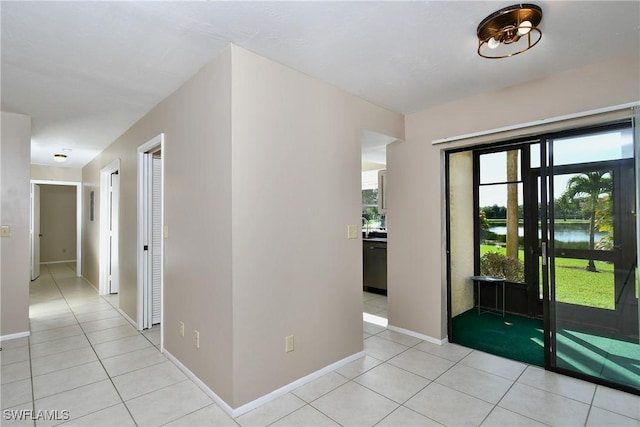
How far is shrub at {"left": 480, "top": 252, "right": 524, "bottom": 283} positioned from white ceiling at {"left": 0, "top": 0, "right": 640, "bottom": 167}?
7.47ft

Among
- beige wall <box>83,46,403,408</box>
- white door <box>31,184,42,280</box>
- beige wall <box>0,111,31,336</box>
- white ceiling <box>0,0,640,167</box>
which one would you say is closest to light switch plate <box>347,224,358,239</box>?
beige wall <box>83,46,403,408</box>

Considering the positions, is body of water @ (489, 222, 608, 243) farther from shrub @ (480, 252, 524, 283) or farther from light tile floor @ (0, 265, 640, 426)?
shrub @ (480, 252, 524, 283)

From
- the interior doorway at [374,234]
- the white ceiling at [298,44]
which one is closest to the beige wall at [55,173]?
the white ceiling at [298,44]

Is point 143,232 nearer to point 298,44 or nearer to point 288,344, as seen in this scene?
point 288,344

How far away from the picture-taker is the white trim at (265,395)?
2111 mm

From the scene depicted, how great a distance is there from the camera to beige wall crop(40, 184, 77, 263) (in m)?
8.72

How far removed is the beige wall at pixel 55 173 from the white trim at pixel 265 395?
5.72 m

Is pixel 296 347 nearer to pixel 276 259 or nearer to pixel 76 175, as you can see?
pixel 276 259

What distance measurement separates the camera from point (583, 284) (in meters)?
2.56

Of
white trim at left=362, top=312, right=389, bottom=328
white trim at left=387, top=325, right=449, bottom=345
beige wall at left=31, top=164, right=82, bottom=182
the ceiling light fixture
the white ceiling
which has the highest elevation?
the white ceiling

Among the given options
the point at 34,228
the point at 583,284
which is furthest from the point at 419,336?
the point at 34,228

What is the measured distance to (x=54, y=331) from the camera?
3635mm

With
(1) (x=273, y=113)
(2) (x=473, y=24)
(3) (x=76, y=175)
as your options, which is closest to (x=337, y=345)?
Answer: (1) (x=273, y=113)

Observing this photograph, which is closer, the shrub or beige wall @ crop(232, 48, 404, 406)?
beige wall @ crop(232, 48, 404, 406)
